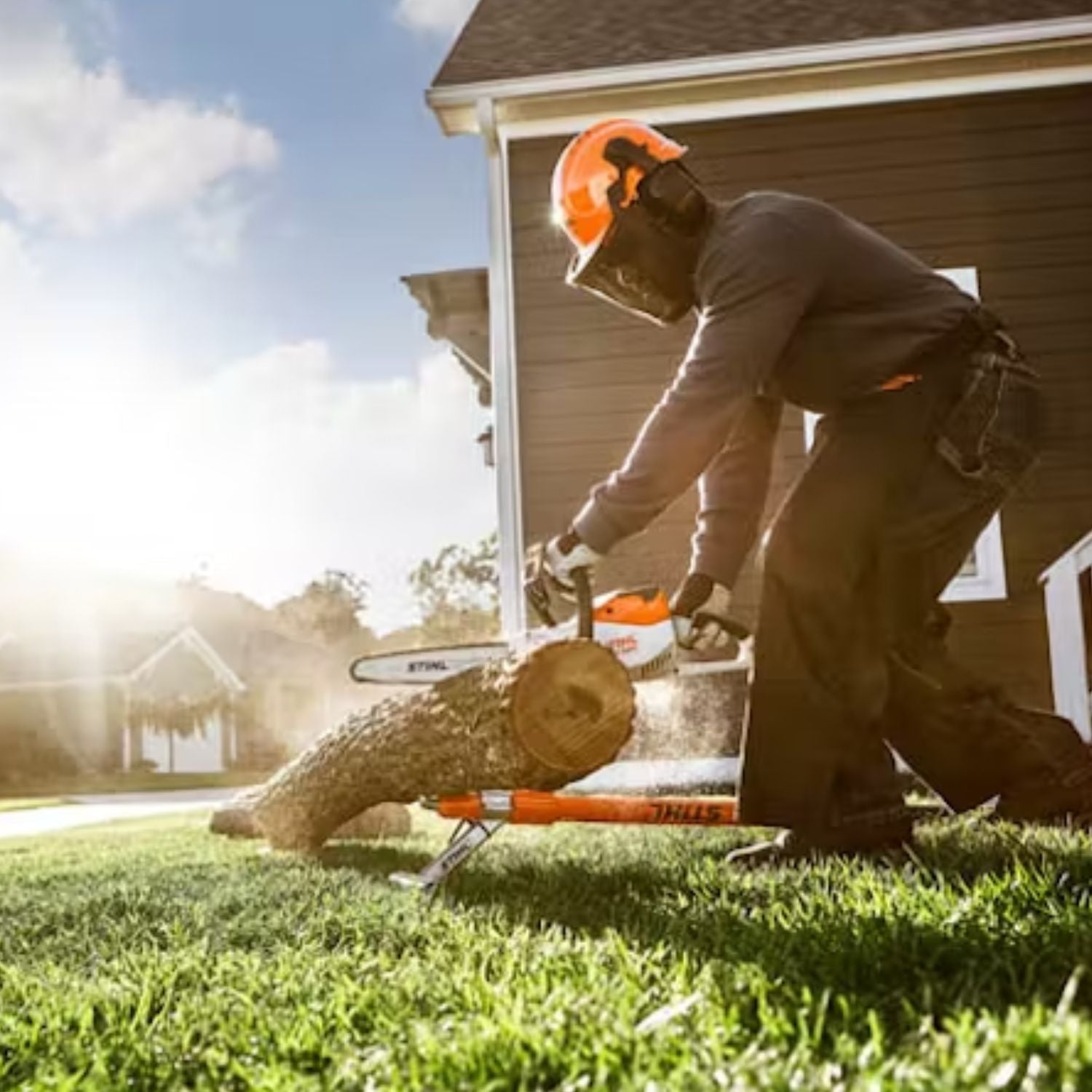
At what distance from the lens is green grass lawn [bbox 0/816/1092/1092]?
1.24 metres

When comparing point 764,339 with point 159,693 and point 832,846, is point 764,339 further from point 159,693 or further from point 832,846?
point 159,693

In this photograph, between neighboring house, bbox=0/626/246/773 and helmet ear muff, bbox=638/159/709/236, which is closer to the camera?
helmet ear muff, bbox=638/159/709/236

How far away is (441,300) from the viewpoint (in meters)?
8.76

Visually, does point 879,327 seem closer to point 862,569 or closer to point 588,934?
point 862,569

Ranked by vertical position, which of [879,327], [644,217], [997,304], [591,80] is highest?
[591,80]

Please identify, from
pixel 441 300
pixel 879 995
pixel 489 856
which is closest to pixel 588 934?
pixel 879 995

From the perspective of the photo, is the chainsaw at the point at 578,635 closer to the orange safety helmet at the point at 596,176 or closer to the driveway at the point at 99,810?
the orange safety helmet at the point at 596,176

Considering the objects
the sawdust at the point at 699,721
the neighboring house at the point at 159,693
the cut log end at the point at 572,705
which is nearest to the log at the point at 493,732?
the cut log end at the point at 572,705

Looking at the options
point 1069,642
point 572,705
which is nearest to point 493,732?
point 572,705

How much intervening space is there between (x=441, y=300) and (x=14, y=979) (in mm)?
7082

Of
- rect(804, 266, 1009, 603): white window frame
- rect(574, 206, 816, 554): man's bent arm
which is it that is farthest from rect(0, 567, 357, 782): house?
rect(574, 206, 816, 554): man's bent arm

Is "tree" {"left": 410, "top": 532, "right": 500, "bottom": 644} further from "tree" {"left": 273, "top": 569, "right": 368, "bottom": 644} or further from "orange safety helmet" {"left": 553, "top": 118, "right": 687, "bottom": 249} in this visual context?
"orange safety helmet" {"left": 553, "top": 118, "right": 687, "bottom": 249}

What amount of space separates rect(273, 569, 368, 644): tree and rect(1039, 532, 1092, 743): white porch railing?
24331 millimetres

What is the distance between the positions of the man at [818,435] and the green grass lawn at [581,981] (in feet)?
0.88
